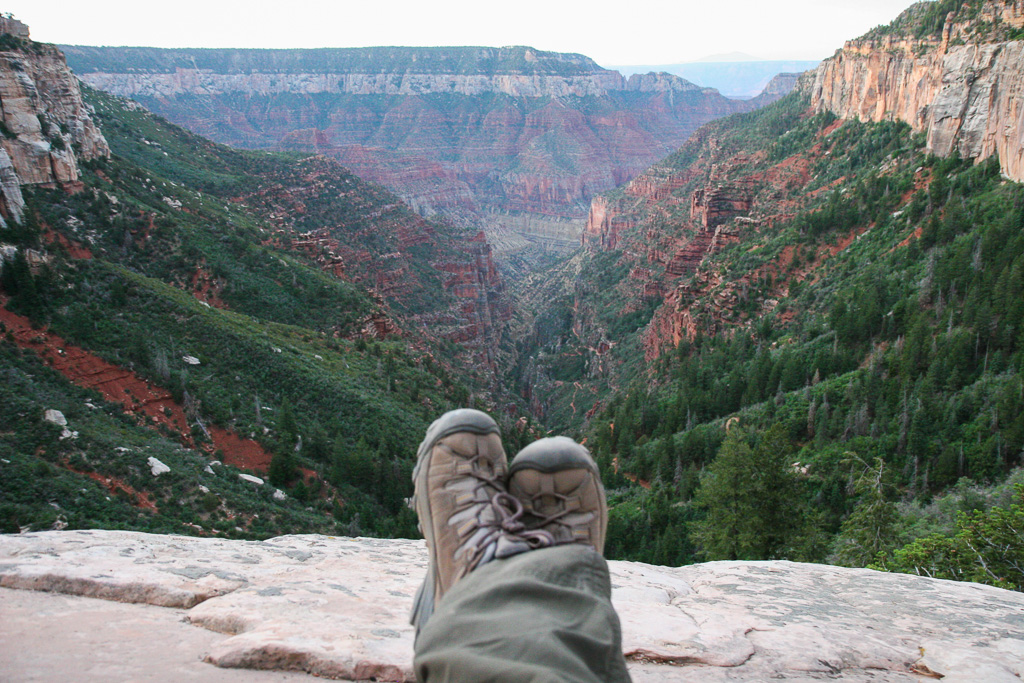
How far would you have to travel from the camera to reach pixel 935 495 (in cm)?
1975

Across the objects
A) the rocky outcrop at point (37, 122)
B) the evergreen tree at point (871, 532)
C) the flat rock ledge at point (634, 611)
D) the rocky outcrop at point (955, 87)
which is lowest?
the evergreen tree at point (871, 532)

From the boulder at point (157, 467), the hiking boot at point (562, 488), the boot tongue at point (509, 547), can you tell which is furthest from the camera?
the boulder at point (157, 467)

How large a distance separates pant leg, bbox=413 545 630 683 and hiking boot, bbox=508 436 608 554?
113cm

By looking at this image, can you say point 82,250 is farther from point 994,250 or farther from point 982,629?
point 994,250

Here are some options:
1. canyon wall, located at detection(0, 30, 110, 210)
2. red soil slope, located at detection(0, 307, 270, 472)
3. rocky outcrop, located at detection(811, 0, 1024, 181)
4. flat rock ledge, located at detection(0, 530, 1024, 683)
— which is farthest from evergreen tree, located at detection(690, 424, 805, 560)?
rocky outcrop, located at detection(811, 0, 1024, 181)

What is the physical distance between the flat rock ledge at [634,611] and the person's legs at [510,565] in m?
0.90

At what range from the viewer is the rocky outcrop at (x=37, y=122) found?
97.5 ft

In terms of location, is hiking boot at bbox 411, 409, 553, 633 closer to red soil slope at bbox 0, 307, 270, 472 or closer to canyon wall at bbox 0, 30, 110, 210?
red soil slope at bbox 0, 307, 270, 472

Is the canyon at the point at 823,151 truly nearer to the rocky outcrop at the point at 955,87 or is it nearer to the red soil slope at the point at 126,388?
the rocky outcrop at the point at 955,87

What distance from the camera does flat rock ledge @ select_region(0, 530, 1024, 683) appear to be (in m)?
4.58

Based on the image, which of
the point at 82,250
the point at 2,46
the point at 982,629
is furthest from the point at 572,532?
the point at 2,46

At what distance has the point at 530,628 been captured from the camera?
9.13 feet

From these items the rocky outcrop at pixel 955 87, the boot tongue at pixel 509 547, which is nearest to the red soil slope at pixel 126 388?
the boot tongue at pixel 509 547

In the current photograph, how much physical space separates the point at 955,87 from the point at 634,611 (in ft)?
160
